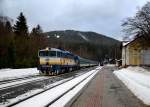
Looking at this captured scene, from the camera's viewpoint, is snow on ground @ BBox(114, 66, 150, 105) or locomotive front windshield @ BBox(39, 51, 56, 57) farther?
locomotive front windshield @ BBox(39, 51, 56, 57)

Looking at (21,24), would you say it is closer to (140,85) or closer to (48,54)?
(48,54)

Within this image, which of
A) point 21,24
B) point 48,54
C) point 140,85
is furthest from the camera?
point 21,24

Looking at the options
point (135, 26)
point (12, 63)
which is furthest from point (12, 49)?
point (135, 26)

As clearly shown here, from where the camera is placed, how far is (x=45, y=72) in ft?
130

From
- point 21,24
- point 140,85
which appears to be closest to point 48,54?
point 140,85

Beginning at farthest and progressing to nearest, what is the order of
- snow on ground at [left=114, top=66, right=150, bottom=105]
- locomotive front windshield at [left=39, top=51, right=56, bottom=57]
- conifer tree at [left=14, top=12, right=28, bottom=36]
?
conifer tree at [left=14, top=12, right=28, bottom=36], locomotive front windshield at [left=39, top=51, right=56, bottom=57], snow on ground at [left=114, top=66, right=150, bottom=105]

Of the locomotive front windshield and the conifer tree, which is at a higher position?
the conifer tree

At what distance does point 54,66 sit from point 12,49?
19.5m

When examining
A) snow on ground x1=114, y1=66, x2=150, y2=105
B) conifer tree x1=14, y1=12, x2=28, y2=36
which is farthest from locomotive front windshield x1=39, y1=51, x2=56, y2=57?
conifer tree x1=14, y1=12, x2=28, y2=36

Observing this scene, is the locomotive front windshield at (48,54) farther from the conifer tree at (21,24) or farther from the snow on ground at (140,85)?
the conifer tree at (21,24)

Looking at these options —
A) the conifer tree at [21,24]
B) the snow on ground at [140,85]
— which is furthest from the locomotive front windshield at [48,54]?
the conifer tree at [21,24]

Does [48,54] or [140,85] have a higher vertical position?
[48,54]

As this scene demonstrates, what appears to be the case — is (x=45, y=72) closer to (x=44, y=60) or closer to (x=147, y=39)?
(x=44, y=60)

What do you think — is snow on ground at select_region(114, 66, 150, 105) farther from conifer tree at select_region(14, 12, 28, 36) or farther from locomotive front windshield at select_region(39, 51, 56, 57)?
conifer tree at select_region(14, 12, 28, 36)
